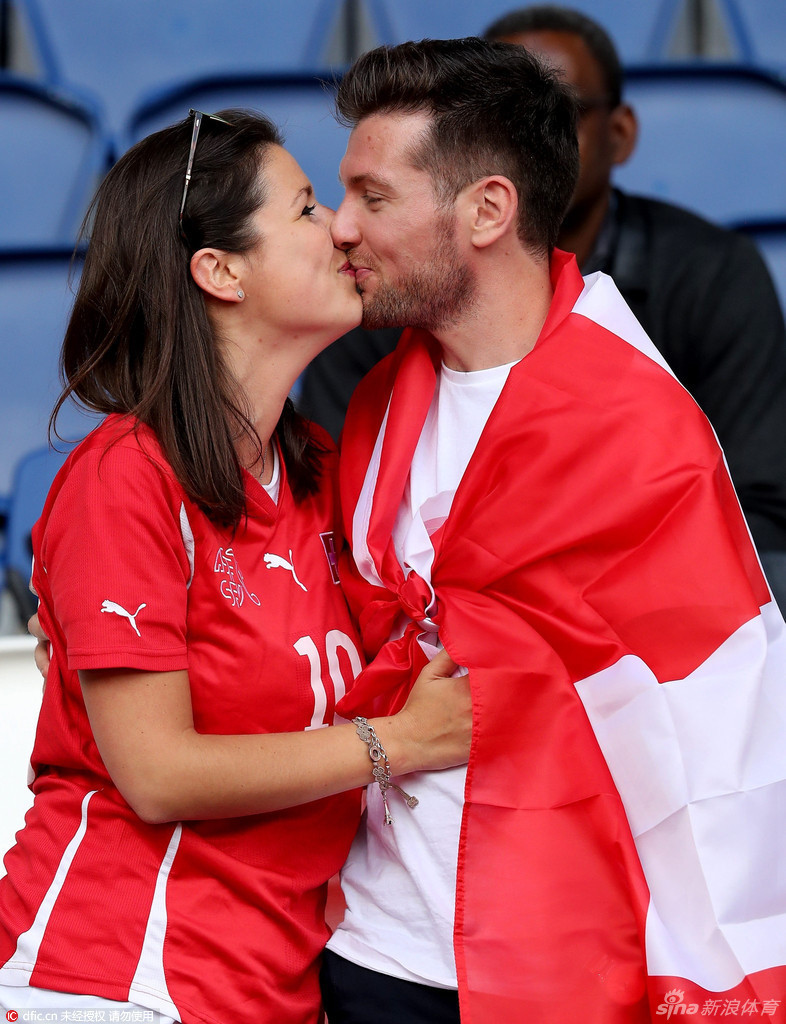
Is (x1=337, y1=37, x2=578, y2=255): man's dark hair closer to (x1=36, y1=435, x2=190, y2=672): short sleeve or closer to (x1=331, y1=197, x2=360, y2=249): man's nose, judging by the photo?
(x1=331, y1=197, x2=360, y2=249): man's nose

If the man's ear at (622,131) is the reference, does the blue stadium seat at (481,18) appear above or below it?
above

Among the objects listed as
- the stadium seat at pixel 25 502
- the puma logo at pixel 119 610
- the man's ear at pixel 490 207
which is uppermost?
the man's ear at pixel 490 207

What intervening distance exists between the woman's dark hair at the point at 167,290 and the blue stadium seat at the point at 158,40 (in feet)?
6.84

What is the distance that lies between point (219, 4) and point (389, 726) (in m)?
2.73

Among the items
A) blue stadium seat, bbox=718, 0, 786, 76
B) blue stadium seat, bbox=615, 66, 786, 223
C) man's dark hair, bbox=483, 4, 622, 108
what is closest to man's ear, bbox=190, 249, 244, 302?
man's dark hair, bbox=483, 4, 622, 108

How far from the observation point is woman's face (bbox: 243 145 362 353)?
1.26m

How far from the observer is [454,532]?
1.21m

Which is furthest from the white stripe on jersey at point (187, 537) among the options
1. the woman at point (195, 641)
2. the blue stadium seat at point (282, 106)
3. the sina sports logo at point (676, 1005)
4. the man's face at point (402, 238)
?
the blue stadium seat at point (282, 106)

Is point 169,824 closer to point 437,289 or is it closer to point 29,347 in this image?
point 437,289

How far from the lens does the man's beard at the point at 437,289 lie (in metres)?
1.35

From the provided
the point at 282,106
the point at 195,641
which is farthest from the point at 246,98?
the point at 195,641

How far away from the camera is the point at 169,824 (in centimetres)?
113

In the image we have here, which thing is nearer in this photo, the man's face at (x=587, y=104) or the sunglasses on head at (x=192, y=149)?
the sunglasses on head at (x=192, y=149)

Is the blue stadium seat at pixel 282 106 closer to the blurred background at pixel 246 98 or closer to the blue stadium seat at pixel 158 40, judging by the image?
the blurred background at pixel 246 98
